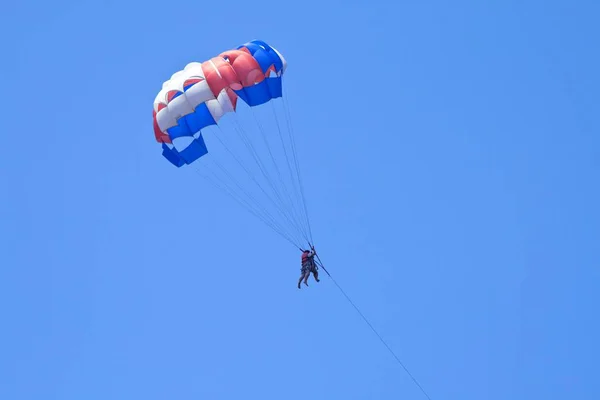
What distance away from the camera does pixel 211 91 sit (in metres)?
32.6

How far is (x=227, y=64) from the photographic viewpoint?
3269 centimetres

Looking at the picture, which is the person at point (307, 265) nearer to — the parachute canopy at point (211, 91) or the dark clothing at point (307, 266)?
the dark clothing at point (307, 266)

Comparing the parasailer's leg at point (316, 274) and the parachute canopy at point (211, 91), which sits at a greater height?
the parachute canopy at point (211, 91)

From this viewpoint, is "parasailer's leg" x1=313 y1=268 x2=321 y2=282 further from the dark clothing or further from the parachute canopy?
the parachute canopy

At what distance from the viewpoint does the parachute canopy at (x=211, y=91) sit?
32562 millimetres

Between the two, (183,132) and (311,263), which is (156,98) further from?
(311,263)

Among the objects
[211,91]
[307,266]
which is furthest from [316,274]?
[211,91]

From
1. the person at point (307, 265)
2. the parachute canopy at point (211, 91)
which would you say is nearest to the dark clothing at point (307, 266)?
the person at point (307, 265)

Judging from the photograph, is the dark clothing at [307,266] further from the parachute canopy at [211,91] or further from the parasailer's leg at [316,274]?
the parachute canopy at [211,91]

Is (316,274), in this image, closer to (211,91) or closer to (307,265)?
(307,265)

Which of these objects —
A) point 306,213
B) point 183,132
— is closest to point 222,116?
point 183,132

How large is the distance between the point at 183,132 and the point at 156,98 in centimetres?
112

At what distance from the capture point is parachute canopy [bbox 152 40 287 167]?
32.6 metres

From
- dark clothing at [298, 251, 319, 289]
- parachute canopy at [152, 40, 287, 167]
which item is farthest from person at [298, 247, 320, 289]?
parachute canopy at [152, 40, 287, 167]
